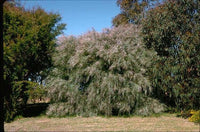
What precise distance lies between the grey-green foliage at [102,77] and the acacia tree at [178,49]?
694 millimetres

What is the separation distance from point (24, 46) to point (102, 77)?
3782mm

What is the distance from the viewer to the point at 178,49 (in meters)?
8.78

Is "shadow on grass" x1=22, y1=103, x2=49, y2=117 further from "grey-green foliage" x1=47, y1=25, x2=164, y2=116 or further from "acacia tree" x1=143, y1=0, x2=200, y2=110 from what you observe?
"acacia tree" x1=143, y1=0, x2=200, y2=110

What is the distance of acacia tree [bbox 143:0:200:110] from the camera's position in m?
8.36

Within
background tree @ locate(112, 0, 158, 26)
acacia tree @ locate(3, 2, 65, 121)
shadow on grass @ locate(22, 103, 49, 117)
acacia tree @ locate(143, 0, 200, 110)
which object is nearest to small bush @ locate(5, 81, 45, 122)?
acacia tree @ locate(3, 2, 65, 121)

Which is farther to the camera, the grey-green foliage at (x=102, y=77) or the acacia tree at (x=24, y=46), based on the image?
the grey-green foliage at (x=102, y=77)

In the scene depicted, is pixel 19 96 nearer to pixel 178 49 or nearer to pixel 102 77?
pixel 102 77

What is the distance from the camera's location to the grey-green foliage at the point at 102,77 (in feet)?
27.5

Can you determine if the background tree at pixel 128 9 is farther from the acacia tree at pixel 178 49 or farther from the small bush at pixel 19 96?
the small bush at pixel 19 96

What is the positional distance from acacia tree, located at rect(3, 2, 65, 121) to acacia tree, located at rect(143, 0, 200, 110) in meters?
5.42

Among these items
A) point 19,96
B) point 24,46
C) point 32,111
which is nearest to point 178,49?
point 24,46

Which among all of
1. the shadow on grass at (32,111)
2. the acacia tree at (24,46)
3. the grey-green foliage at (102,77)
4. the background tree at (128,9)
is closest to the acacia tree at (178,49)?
the grey-green foliage at (102,77)

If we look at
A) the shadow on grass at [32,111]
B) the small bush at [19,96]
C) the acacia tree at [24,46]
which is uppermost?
the acacia tree at [24,46]

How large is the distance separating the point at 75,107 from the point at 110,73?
2443mm
